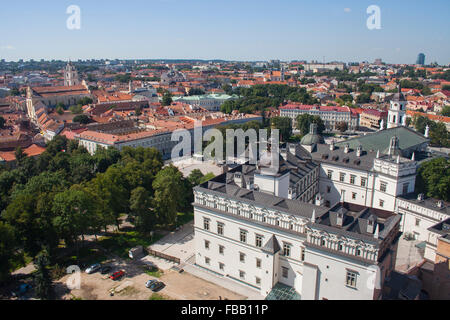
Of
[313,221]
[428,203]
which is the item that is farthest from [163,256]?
[428,203]

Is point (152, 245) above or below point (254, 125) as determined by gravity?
below

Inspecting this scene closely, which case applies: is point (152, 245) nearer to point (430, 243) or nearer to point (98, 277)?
point (98, 277)

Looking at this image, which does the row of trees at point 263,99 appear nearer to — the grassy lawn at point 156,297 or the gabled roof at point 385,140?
the gabled roof at point 385,140

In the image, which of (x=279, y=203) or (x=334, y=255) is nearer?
(x=334, y=255)

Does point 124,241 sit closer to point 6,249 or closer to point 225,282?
point 6,249

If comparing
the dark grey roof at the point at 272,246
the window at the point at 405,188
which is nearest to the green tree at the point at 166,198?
the dark grey roof at the point at 272,246

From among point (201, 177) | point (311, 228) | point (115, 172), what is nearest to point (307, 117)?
point (201, 177)
